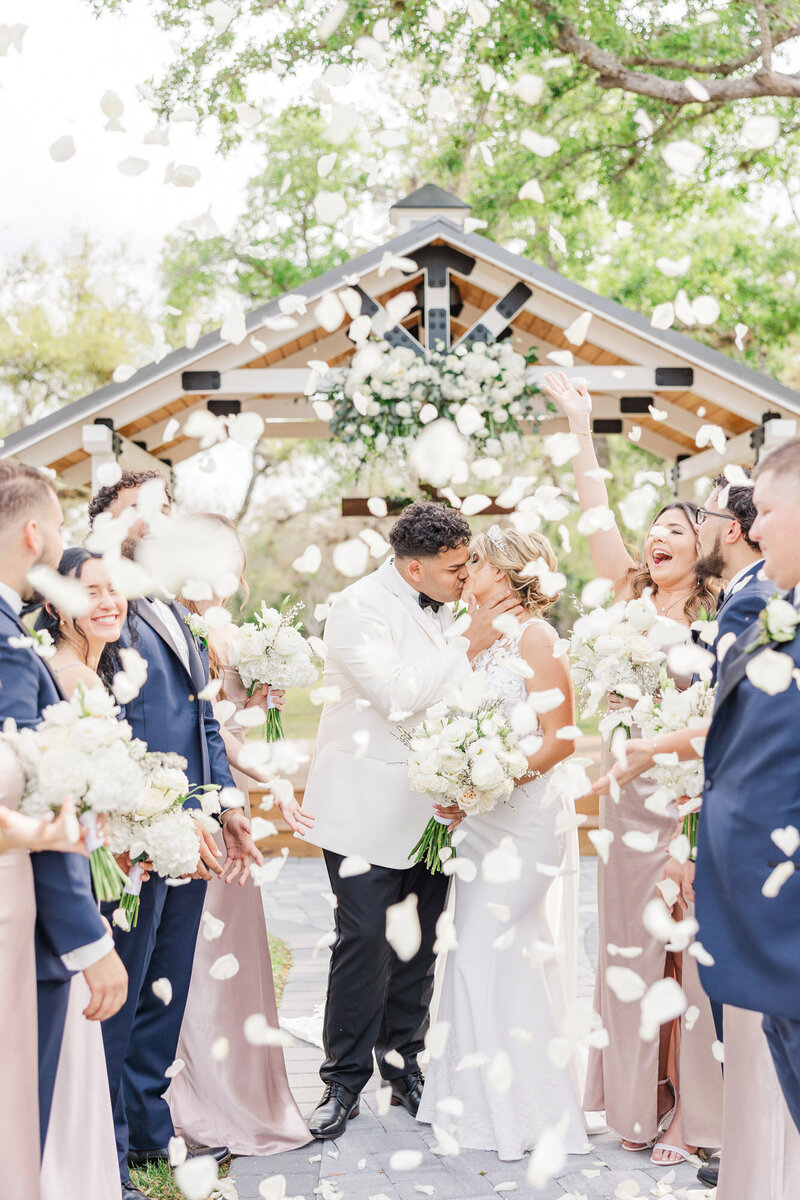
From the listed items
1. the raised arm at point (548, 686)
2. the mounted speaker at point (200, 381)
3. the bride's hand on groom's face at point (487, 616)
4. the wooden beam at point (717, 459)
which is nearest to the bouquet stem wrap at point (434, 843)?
the raised arm at point (548, 686)

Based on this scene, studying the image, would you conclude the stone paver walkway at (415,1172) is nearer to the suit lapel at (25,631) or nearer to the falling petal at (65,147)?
the suit lapel at (25,631)

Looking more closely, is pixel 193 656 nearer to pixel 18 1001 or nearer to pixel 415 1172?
pixel 18 1001

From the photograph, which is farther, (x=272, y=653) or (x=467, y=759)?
(x=272, y=653)

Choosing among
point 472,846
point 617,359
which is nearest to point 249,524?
point 617,359

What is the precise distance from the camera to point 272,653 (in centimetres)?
405

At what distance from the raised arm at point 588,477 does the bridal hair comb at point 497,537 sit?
313 mm

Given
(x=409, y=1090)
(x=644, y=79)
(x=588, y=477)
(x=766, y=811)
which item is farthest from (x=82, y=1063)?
(x=644, y=79)

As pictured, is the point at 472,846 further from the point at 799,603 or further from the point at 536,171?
the point at 536,171

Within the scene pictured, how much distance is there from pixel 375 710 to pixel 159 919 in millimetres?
1080

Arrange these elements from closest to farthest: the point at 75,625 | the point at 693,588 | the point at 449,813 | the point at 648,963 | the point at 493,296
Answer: the point at 75,625, the point at 449,813, the point at 648,963, the point at 693,588, the point at 493,296

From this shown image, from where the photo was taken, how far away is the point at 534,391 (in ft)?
25.6

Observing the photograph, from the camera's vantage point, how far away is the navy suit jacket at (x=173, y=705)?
339cm

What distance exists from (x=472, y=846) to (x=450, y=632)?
82 centimetres

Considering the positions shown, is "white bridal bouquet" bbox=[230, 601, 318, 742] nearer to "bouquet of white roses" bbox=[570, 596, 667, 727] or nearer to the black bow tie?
the black bow tie
